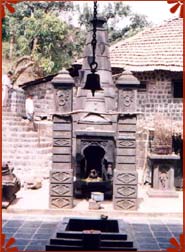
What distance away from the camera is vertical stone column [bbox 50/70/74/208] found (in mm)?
9336

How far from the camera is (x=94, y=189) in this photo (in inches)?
405

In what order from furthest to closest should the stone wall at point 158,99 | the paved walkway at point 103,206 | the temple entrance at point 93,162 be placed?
the stone wall at point 158,99 → the temple entrance at point 93,162 → the paved walkway at point 103,206

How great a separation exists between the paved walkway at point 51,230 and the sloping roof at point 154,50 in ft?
23.9

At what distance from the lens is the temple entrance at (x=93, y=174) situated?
10.2 meters

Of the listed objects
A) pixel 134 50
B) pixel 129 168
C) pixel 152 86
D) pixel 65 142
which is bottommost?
pixel 129 168

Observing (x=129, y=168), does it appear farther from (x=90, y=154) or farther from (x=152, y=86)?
(x=152, y=86)

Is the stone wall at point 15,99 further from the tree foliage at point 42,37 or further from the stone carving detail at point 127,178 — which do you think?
the stone carving detail at point 127,178

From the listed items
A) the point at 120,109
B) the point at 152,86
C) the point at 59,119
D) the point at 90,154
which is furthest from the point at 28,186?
the point at 152,86

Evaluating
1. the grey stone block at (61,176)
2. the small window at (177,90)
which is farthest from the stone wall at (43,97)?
the grey stone block at (61,176)

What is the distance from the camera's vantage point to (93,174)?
10.3 meters

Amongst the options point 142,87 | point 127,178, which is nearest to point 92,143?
point 127,178

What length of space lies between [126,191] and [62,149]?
192 centimetres

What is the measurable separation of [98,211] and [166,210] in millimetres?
1728

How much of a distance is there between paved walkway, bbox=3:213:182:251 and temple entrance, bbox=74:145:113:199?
151 centimetres
